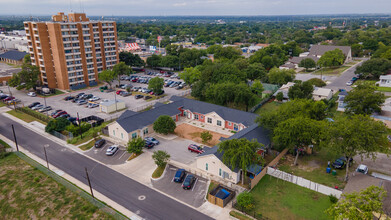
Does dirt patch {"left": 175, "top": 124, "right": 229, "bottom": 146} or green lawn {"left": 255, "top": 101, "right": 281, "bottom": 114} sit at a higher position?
green lawn {"left": 255, "top": 101, "right": 281, "bottom": 114}

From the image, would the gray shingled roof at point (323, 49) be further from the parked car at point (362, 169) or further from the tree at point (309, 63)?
the parked car at point (362, 169)

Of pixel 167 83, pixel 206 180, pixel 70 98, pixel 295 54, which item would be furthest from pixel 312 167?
pixel 295 54

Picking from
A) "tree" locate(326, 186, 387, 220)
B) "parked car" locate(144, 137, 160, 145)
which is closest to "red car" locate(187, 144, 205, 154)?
"parked car" locate(144, 137, 160, 145)

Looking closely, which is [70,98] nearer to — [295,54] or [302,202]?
[302,202]

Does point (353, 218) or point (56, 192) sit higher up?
point (353, 218)

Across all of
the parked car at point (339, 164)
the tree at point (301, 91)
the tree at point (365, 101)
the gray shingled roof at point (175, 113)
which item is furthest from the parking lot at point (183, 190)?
the tree at point (301, 91)

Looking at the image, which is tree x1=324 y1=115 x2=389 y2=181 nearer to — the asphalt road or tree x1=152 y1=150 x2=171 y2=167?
the asphalt road

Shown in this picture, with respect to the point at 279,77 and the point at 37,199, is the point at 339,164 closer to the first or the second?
the point at 37,199
